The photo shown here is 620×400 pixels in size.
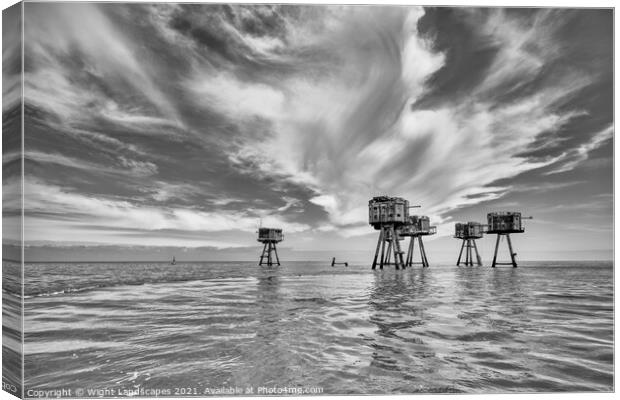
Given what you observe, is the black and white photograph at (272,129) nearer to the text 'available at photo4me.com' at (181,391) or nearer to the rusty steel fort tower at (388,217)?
the text 'available at photo4me.com' at (181,391)

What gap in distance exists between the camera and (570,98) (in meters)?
8.51

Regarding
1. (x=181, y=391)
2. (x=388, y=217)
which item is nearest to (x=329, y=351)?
(x=181, y=391)

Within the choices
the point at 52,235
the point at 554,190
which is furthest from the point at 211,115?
the point at 554,190

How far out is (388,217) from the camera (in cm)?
4119

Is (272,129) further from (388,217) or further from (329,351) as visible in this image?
(388,217)

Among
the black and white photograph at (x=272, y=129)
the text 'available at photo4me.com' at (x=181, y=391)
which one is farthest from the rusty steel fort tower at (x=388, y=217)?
the text 'available at photo4me.com' at (x=181, y=391)

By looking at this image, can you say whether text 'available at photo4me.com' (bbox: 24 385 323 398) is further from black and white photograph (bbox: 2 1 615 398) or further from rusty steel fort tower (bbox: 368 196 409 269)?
rusty steel fort tower (bbox: 368 196 409 269)

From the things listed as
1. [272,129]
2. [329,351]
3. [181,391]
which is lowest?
[181,391]

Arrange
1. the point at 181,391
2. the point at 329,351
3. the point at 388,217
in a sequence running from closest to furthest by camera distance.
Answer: the point at 181,391 → the point at 329,351 → the point at 388,217

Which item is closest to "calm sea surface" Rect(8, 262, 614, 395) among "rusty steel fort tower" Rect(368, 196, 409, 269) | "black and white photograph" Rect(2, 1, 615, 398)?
"black and white photograph" Rect(2, 1, 615, 398)

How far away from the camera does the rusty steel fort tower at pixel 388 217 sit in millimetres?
40722

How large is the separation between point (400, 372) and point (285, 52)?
22.8ft

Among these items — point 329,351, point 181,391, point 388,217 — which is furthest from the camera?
point 388,217

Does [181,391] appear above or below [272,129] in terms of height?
below
